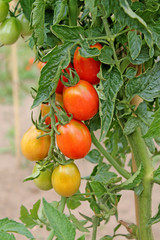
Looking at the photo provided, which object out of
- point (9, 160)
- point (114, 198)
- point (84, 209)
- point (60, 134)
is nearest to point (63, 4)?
point (60, 134)

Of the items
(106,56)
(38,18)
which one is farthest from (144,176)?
(38,18)

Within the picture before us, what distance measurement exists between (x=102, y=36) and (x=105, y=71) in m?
0.06

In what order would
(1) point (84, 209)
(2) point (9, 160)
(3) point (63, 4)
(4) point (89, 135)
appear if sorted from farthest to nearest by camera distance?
(2) point (9, 160) < (1) point (84, 209) < (4) point (89, 135) < (3) point (63, 4)

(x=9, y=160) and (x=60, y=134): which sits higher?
(x=60, y=134)

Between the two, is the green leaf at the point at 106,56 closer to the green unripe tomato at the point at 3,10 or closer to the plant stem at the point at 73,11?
the plant stem at the point at 73,11

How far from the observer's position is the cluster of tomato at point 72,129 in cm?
66

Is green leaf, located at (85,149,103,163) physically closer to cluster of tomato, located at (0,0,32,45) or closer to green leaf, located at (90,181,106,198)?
green leaf, located at (90,181,106,198)

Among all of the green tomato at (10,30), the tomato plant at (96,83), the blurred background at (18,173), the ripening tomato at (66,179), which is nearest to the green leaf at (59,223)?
the tomato plant at (96,83)

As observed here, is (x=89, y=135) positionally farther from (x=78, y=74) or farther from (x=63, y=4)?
(x=63, y=4)

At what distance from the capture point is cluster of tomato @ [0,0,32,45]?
2.46ft

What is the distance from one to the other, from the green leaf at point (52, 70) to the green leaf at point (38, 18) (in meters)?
0.04

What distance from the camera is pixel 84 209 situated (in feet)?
8.70

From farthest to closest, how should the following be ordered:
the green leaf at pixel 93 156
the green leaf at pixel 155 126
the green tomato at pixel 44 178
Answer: the green leaf at pixel 93 156, the green tomato at pixel 44 178, the green leaf at pixel 155 126

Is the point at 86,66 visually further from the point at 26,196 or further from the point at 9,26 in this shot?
the point at 26,196
